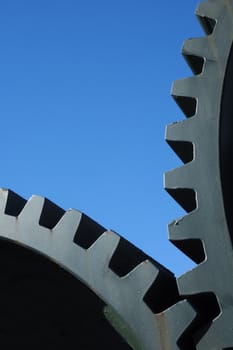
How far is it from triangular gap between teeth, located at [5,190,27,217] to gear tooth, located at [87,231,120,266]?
2.05 ft

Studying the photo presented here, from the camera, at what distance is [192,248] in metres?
3.21

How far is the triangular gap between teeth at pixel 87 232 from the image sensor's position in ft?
→ 11.5

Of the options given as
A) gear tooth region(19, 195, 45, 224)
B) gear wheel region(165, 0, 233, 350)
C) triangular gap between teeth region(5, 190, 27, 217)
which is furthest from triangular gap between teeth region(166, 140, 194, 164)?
triangular gap between teeth region(5, 190, 27, 217)

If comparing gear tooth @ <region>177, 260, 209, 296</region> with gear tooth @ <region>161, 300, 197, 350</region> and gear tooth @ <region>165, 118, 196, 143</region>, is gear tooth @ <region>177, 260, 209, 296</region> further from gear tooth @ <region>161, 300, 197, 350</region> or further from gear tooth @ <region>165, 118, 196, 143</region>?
gear tooth @ <region>165, 118, 196, 143</region>

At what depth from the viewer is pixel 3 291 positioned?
466cm

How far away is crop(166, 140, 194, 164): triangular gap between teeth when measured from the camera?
322 cm

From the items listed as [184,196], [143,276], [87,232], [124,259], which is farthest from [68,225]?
[184,196]

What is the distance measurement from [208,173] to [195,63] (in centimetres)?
54

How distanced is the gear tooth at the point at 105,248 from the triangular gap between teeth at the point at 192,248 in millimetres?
312

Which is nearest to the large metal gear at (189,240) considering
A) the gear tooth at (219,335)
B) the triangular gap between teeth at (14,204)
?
the gear tooth at (219,335)

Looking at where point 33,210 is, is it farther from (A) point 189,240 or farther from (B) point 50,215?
(A) point 189,240

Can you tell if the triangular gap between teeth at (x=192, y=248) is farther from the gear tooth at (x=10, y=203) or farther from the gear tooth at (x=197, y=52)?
the gear tooth at (x=10, y=203)

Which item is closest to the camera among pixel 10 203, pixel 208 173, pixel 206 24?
pixel 208 173

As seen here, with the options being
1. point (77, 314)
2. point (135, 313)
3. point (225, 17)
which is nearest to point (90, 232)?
point (135, 313)
